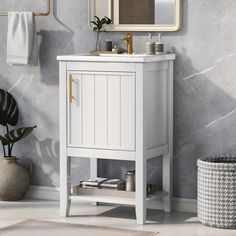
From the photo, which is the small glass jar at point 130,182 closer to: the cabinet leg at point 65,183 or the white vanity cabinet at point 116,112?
the white vanity cabinet at point 116,112

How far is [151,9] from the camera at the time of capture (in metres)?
4.76

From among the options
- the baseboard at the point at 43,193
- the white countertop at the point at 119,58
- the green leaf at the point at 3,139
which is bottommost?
the baseboard at the point at 43,193

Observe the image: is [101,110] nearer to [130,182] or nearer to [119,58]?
[119,58]

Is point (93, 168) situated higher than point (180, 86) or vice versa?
point (180, 86)

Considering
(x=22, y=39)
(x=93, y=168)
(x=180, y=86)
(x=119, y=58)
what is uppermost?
(x=22, y=39)

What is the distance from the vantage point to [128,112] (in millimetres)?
4441

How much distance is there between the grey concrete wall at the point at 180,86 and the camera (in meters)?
A: 4.64

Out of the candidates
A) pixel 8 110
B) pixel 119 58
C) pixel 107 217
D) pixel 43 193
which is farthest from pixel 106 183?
pixel 8 110

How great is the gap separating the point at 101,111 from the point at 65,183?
52 cm

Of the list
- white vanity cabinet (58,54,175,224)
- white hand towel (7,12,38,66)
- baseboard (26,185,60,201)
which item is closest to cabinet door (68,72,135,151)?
white vanity cabinet (58,54,175,224)

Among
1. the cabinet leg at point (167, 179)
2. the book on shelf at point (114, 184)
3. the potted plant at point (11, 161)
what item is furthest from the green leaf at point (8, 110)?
the cabinet leg at point (167, 179)

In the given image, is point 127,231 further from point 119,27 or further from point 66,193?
point 119,27

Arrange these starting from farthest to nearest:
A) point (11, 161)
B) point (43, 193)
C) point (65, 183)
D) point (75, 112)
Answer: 1. point (43, 193)
2. point (11, 161)
3. point (65, 183)
4. point (75, 112)

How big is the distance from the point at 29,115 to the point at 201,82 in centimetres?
124
